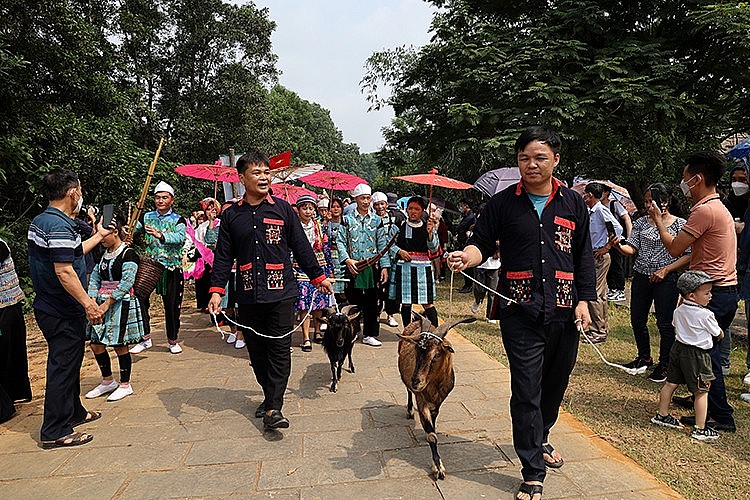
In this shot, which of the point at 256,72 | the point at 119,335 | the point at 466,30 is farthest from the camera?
the point at 256,72

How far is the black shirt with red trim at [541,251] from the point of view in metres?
3.14

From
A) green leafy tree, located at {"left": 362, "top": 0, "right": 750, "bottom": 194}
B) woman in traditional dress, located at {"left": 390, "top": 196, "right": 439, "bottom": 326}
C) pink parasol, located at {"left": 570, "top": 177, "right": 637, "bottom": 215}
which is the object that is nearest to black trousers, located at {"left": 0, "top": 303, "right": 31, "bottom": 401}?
woman in traditional dress, located at {"left": 390, "top": 196, "right": 439, "bottom": 326}

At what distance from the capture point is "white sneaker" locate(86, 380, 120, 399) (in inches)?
201

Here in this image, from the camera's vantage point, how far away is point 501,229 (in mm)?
3318

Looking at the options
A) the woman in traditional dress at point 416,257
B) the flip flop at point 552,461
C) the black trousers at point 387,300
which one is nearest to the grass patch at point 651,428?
the flip flop at point 552,461

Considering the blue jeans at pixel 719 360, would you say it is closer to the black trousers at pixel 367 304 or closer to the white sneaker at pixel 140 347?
the black trousers at pixel 367 304

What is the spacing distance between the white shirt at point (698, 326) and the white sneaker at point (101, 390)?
5392 millimetres

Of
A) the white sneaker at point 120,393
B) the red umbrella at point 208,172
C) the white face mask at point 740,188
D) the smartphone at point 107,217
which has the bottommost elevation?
the white sneaker at point 120,393

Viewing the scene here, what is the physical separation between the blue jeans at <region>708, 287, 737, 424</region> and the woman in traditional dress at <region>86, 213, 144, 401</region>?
5207mm

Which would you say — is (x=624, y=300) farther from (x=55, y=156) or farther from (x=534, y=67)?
(x=55, y=156)

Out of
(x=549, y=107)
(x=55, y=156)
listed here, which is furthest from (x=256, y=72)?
(x=549, y=107)

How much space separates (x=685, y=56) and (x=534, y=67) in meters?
3.86

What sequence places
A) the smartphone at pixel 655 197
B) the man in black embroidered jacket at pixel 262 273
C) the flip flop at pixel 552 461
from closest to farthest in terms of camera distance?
the flip flop at pixel 552 461 → the man in black embroidered jacket at pixel 262 273 → the smartphone at pixel 655 197

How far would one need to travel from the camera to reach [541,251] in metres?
3.14
